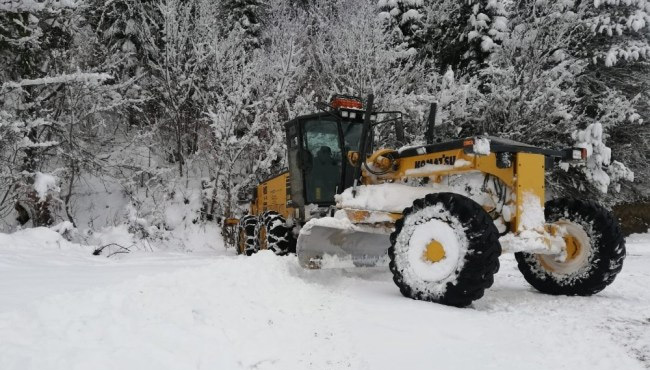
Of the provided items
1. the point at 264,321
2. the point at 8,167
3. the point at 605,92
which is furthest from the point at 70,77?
the point at 605,92

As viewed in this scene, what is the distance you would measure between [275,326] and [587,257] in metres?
3.32

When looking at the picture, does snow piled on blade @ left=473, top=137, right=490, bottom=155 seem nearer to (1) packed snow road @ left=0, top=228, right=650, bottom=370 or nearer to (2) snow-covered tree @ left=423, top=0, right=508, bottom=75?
(1) packed snow road @ left=0, top=228, right=650, bottom=370

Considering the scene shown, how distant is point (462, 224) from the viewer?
4.29 m

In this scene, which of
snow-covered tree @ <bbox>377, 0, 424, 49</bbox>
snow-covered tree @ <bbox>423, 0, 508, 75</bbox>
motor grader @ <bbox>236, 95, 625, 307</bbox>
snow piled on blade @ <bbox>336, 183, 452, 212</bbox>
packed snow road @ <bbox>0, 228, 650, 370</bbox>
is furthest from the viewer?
snow-covered tree @ <bbox>377, 0, 424, 49</bbox>

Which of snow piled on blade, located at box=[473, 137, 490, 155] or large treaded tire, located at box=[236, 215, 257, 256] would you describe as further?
large treaded tire, located at box=[236, 215, 257, 256]

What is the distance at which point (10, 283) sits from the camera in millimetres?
3631

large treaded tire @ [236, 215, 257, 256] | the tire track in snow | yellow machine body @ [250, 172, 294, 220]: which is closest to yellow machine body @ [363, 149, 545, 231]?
the tire track in snow

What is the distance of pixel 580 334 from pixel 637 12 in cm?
1564

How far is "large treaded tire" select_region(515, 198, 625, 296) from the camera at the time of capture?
15.9 feet

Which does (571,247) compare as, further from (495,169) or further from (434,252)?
(434,252)

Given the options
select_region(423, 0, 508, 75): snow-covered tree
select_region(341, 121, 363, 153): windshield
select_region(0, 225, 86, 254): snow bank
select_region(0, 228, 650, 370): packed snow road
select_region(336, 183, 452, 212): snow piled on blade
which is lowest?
select_region(0, 228, 650, 370): packed snow road

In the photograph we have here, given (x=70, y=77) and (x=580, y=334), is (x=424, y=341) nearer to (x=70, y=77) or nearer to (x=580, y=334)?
(x=580, y=334)

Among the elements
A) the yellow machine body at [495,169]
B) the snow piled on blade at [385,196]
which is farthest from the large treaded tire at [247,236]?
the yellow machine body at [495,169]

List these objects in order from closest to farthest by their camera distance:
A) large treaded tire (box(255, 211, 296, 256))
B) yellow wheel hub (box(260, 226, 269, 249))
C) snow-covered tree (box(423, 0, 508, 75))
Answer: large treaded tire (box(255, 211, 296, 256)), yellow wheel hub (box(260, 226, 269, 249)), snow-covered tree (box(423, 0, 508, 75))
